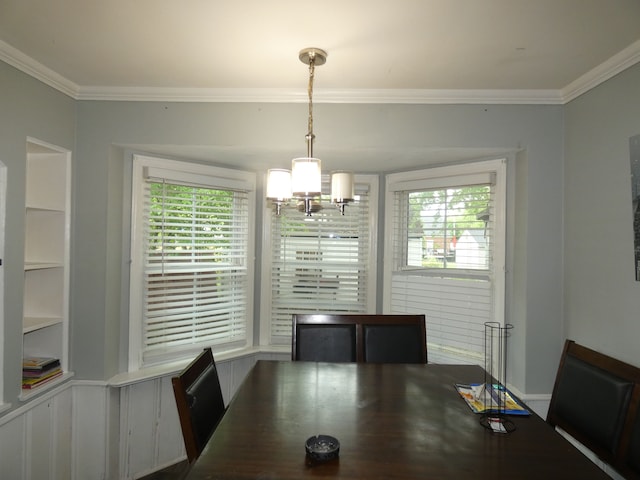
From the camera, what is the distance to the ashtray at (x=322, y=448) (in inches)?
45.4

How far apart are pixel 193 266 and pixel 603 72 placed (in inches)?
109

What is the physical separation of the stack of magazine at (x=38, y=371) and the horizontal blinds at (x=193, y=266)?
51cm

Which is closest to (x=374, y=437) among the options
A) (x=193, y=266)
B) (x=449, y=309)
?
(x=449, y=309)

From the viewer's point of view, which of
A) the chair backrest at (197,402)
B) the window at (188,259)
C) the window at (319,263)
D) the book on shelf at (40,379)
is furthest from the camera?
the window at (319,263)

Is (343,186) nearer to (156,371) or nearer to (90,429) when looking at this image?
(156,371)

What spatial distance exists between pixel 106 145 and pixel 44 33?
721 millimetres

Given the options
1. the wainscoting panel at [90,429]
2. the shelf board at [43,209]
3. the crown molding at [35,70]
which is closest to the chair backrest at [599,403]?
the wainscoting panel at [90,429]

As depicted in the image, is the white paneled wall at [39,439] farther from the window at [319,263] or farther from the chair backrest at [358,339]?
the chair backrest at [358,339]

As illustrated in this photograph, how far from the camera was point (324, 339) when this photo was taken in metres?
2.24

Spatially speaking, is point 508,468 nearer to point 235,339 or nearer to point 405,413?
point 405,413

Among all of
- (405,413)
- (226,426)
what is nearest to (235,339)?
(226,426)

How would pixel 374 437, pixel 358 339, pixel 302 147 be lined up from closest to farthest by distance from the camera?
1. pixel 374 437
2. pixel 358 339
3. pixel 302 147

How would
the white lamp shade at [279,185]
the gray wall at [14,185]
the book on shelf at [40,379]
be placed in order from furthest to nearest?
the book on shelf at [40,379]
the gray wall at [14,185]
the white lamp shade at [279,185]

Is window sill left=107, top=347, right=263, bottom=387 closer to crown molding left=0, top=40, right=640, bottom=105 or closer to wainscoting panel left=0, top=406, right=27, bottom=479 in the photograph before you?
wainscoting panel left=0, top=406, right=27, bottom=479
